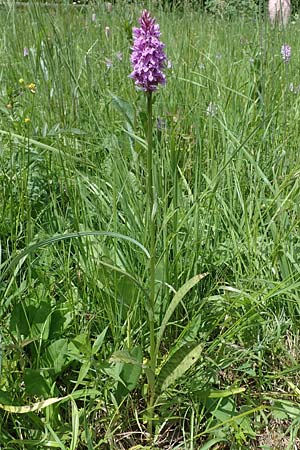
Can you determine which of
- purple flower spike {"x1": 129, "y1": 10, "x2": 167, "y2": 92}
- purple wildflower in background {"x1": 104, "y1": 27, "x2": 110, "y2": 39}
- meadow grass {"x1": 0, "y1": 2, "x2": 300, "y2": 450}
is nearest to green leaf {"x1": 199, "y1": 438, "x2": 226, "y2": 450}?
meadow grass {"x1": 0, "y1": 2, "x2": 300, "y2": 450}

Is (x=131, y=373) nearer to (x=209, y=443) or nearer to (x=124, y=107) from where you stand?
(x=209, y=443)

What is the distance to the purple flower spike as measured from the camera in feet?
2.15

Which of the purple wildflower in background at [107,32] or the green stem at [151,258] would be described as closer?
the green stem at [151,258]

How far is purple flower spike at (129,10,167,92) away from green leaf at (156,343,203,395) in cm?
34

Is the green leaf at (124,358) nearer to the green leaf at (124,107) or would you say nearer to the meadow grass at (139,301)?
the meadow grass at (139,301)

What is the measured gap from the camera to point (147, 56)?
26.2 inches

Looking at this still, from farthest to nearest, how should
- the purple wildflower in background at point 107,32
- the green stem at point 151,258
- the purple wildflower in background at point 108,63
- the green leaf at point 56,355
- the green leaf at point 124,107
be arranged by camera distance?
the purple wildflower in background at point 107,32 < the purple wildflower in background at point 108,63 < the green leaf at point 124,107 < the green leaf at point 56,355 < the green stem at point 151,258

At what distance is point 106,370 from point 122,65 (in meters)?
1.00

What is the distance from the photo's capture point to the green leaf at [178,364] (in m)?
0.70

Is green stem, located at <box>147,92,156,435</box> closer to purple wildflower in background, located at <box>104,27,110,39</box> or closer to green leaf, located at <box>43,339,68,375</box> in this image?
green leaf, located at <box>43,339,68,375</box>

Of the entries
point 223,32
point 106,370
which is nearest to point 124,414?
point 106,370

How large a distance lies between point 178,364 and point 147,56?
0.40 meters

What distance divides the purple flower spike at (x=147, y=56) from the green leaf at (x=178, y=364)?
1.11ft

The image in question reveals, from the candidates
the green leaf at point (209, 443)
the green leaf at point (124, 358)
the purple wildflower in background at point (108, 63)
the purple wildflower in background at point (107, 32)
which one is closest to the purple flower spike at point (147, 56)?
the green leaf at point (124, 358)
